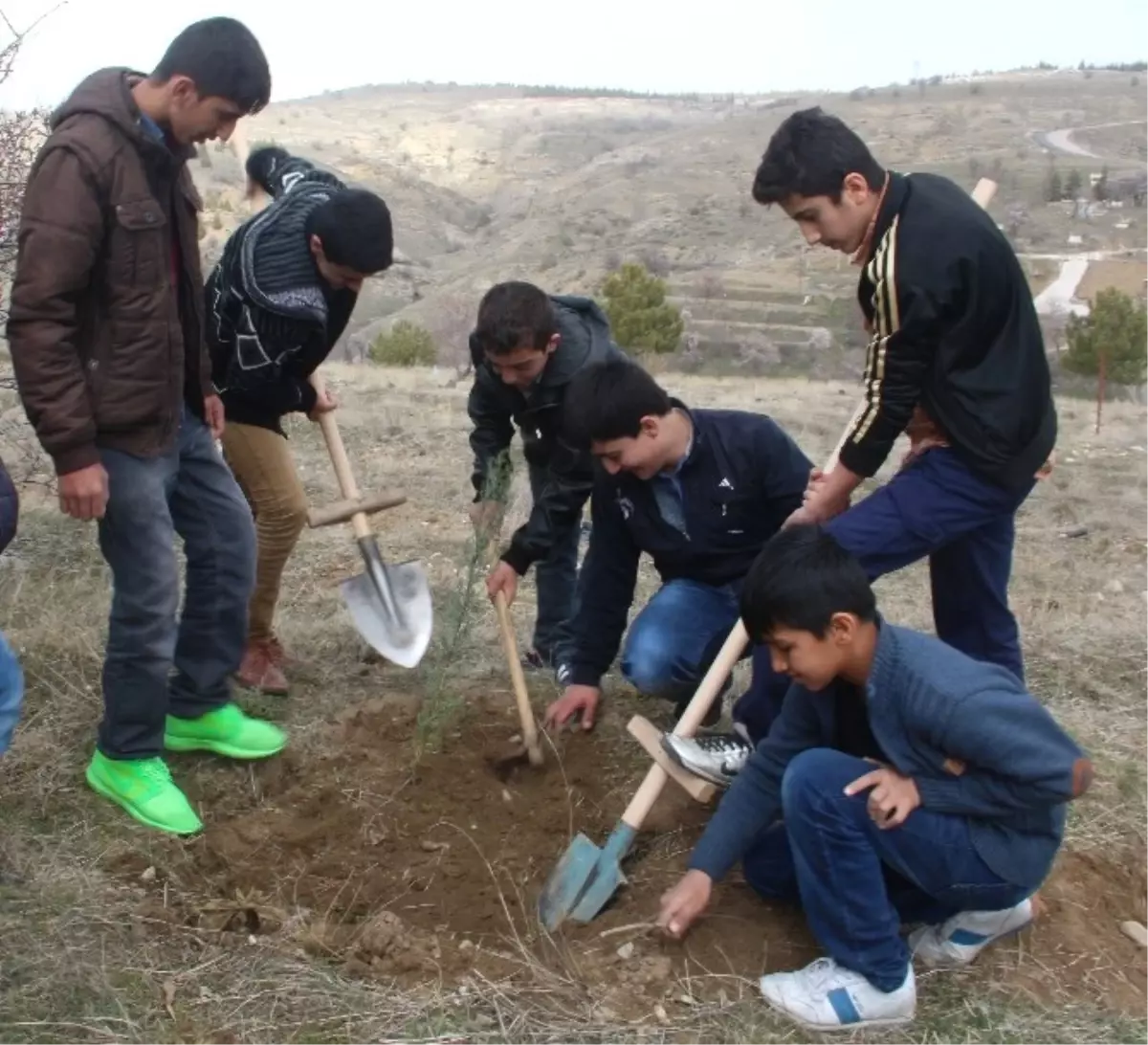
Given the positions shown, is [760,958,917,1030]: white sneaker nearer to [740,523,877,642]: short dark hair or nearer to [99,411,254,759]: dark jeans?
[740,523,877,642]: short dark hair

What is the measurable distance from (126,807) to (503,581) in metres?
1.22

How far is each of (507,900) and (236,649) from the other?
1068 millimetres

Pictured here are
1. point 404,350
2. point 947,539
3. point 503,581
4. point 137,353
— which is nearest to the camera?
point 137,353

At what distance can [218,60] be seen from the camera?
2660 millimetres

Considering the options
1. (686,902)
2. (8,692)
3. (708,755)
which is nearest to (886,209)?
(708,755)

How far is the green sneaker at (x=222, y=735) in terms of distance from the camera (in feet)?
11.2

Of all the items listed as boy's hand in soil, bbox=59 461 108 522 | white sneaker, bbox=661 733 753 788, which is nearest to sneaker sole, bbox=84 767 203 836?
boy's hand in soil, bbox=59 461 108 522

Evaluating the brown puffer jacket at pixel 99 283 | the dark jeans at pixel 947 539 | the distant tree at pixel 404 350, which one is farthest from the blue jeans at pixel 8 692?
the distant tree at pixel 404 350

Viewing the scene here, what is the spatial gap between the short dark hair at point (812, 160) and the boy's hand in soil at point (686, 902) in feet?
5.06

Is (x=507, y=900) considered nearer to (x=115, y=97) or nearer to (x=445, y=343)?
(x=115, y=97)

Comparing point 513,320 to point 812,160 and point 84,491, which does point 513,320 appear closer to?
point 812,160

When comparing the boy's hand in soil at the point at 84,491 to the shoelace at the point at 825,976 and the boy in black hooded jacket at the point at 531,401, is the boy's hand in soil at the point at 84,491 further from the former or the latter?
the shoelace at the point at 825,976

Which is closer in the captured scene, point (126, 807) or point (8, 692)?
point (8, 692)

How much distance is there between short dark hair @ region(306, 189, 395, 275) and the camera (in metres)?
3.24
